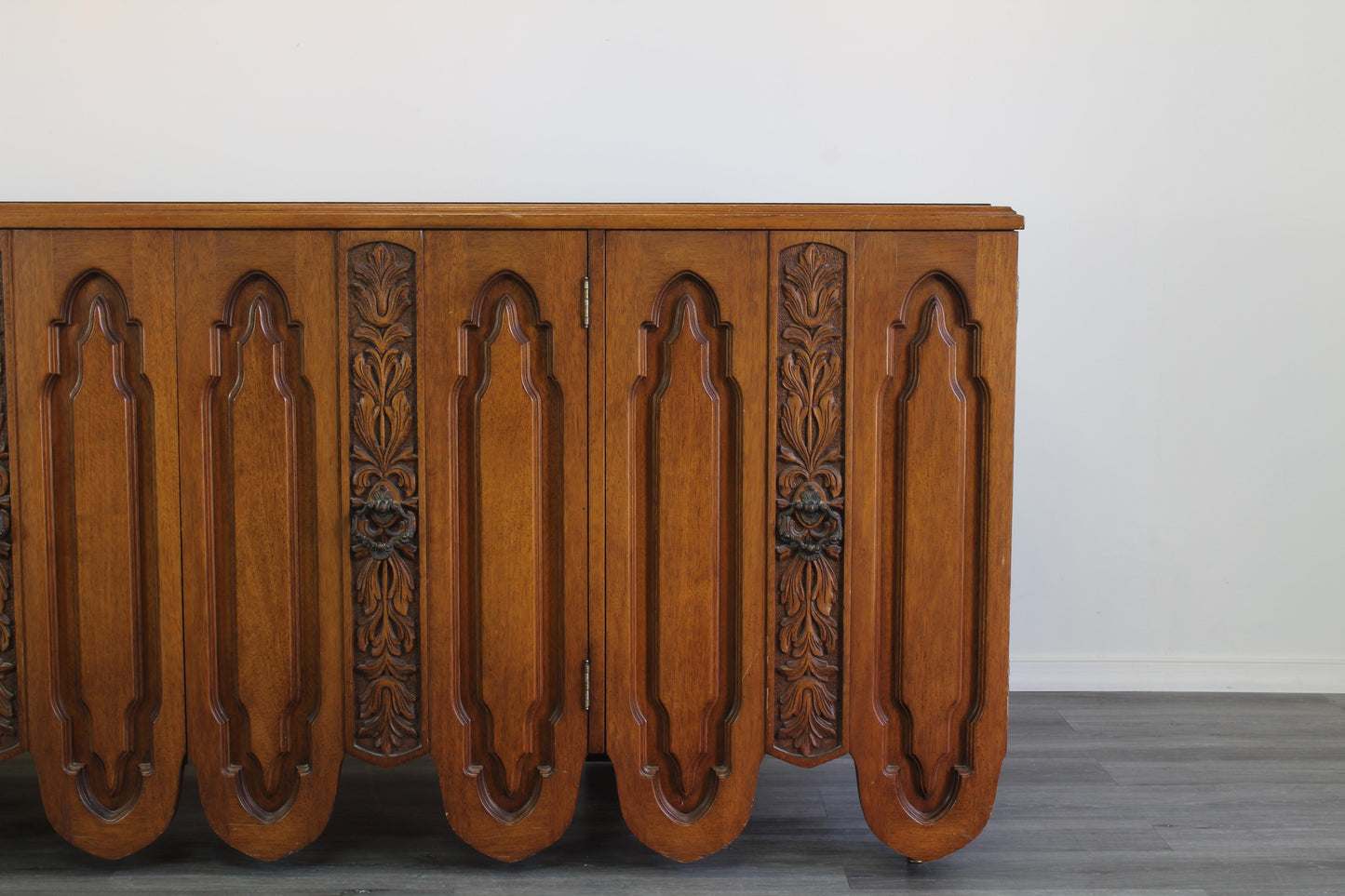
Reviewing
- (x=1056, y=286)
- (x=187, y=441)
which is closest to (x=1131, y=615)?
(x=1056, y=286)

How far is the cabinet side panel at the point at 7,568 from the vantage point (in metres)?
1.41

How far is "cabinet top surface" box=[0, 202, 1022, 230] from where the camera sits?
1386 millimetres

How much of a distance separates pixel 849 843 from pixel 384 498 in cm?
107

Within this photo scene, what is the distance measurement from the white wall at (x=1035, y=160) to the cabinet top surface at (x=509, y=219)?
0.77 m

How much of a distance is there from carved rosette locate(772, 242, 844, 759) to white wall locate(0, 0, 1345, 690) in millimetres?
842

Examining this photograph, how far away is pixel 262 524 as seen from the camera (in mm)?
1429

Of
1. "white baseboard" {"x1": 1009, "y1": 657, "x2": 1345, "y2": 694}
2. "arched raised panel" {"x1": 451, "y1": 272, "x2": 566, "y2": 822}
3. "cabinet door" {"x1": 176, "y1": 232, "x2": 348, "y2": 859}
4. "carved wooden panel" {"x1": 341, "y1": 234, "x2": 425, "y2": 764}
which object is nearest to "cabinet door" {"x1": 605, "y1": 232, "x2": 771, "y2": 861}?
"arched raised panel" {"x1": 451, "y1": 272, "x2": 566, "y2": 822}

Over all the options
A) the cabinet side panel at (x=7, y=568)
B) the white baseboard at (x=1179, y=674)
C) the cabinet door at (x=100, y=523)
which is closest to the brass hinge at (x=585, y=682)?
the cabinet door at (x=100, y=523)

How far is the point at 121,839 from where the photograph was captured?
4.80 feet

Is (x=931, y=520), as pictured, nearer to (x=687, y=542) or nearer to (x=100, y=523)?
(x=687, y=542)

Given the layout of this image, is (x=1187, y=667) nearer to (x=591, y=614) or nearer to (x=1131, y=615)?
(x=1131, y=615)

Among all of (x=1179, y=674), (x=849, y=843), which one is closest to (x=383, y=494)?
(x=849, y=843)

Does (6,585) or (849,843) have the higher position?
(6,585)

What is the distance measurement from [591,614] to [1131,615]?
1648 mm
